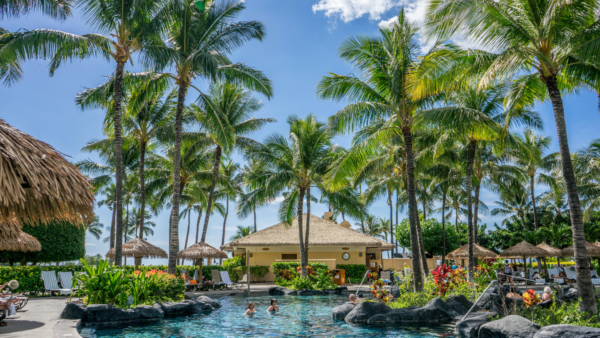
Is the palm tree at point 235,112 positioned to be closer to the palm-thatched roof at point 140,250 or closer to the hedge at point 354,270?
the palm-thatched roof at point 140,250

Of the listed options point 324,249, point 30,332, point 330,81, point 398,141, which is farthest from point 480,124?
point 324,249

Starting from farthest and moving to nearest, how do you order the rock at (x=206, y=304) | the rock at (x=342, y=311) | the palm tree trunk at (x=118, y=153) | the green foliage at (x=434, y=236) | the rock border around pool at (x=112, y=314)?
1. the green foliage at (x=434, y=236)
2. the palm tree trunk at (x=118, y=153)
3. the rock at (x=206, y=304)
4. the rock at (x=342, y=311)
5. the rock border around pool at (x=112, y=314)

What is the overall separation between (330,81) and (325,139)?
358 inches

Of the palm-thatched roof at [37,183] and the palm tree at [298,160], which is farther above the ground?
the palm tree at [298,160]

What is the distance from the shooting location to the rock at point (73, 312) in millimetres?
10219

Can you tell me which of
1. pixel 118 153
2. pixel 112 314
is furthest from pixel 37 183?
pixel 118 153

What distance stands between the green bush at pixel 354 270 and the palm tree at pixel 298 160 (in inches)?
219

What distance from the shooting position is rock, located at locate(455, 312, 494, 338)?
33.1ft

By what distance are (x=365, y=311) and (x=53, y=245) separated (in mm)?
17640

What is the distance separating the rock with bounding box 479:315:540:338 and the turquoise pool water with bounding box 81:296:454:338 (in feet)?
4.00

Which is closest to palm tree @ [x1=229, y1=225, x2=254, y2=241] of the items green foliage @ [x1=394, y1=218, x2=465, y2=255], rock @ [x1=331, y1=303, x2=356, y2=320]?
green foliage @ [x1=394, y1=218, x2=465, y2=255]

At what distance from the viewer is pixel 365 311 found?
12648mm

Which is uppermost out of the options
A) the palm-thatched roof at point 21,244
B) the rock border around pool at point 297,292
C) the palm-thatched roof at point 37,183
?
the palm-thatched roof at point 37,183

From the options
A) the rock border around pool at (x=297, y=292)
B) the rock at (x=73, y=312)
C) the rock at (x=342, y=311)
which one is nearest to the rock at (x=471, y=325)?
the rock at (x=342, y=311)
